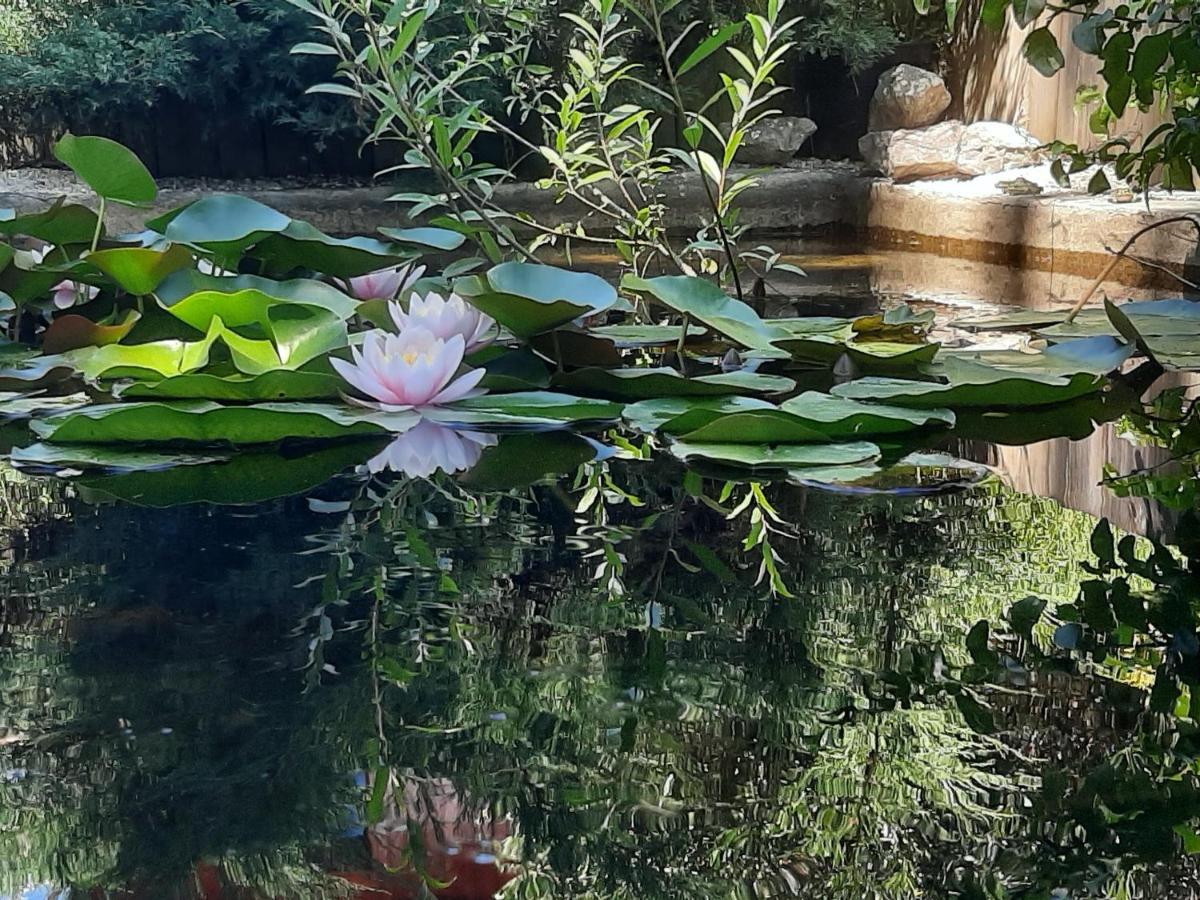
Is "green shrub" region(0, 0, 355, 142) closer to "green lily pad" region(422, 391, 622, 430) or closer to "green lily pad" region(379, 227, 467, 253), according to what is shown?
"green lily pad" region(379, 227, 467, 253)

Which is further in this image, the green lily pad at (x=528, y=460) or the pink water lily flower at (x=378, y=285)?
the pink water lily flower at (x=378, y=285)

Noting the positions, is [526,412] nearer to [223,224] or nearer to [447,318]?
[447,318]

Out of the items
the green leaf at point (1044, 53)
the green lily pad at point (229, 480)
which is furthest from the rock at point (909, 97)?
the green lily pad at point (229, 480)

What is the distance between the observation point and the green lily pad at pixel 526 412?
1.40 metres

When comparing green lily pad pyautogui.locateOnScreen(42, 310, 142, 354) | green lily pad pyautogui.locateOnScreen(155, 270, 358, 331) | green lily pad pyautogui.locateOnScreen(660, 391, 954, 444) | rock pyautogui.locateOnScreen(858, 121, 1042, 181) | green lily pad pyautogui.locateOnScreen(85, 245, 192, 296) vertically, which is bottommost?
rock pyautogui.locateOnScreen(858, 121, 1042, 181)

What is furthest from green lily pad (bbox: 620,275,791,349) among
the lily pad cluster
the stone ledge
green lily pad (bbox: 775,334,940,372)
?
the stone ledge

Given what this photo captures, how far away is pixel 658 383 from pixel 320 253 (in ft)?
1.65

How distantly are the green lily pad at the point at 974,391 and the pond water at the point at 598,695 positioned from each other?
258 millimetres

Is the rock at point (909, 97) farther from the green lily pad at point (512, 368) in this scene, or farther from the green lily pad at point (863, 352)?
the green lily pad at point (512, 368)

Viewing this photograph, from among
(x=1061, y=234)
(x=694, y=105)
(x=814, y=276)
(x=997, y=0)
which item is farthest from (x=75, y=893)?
(x=694, y=105)

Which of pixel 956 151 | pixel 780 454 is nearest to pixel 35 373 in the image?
pixel 780 454

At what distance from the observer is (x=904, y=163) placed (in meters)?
5.25

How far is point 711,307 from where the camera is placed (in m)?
1.59

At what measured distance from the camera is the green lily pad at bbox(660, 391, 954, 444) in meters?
1.24
